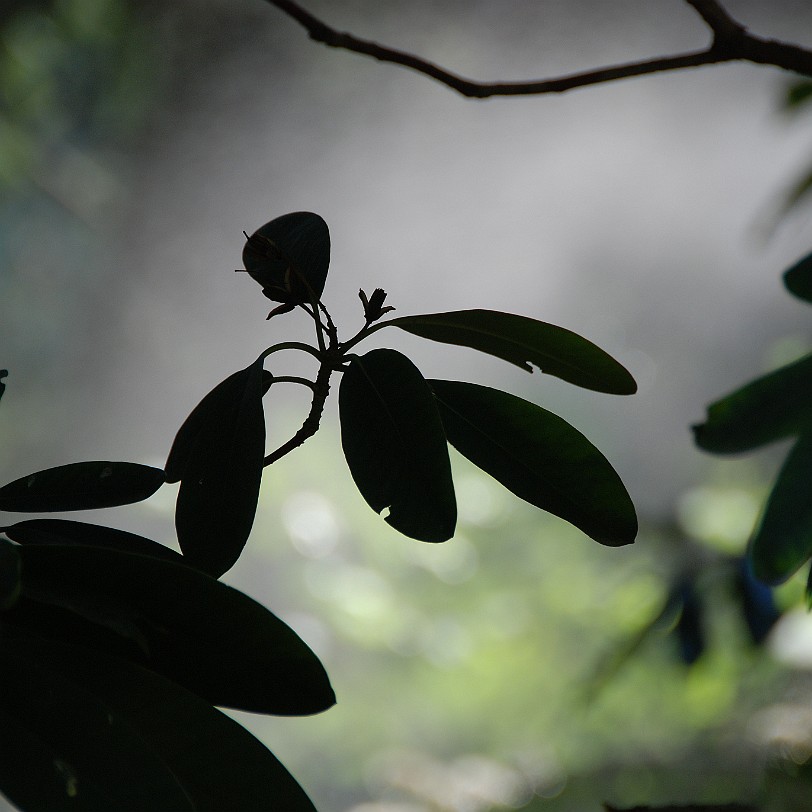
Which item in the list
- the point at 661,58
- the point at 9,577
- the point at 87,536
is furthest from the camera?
the point at 661,58

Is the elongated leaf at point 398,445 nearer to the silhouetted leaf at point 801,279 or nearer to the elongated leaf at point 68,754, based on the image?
the elongated leaf at point 68,754

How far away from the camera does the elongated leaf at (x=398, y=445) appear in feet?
1.22

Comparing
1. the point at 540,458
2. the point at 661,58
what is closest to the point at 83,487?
the point at 540,458

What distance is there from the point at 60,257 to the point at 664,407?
5.85 feet

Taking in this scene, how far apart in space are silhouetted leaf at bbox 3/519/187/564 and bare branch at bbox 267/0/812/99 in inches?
12.8

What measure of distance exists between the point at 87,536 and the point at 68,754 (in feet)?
0.34

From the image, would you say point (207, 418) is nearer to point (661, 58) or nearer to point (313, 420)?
point (313, 420)

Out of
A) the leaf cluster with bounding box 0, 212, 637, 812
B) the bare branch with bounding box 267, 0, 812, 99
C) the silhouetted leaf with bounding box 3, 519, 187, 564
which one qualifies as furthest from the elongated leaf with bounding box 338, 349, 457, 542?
the bare branch with bounding box 267, 0, 812, 99

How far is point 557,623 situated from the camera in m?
2.24

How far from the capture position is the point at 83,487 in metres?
0.37

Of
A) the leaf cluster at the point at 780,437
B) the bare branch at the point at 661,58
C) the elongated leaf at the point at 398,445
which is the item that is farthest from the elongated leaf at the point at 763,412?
the elongated leaf at the point at 398,445

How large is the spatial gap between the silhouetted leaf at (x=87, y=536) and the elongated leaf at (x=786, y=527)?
46cm

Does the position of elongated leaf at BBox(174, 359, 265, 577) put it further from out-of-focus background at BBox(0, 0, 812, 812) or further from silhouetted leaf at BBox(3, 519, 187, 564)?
out-of-focus background at BBox(0, 0, 812, 812)

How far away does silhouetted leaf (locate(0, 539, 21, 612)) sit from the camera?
23 cm
